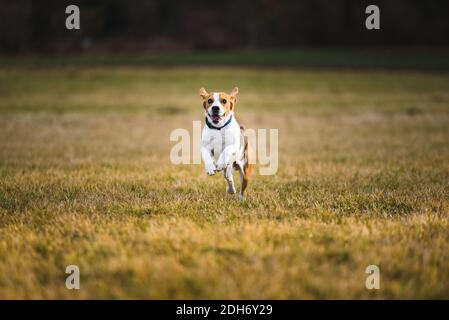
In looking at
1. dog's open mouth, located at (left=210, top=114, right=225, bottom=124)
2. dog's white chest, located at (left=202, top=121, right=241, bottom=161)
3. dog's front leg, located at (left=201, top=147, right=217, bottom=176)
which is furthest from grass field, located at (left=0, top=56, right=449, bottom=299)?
dog's open mouth, located at (left=210, top=114, right=225, bottom=124)

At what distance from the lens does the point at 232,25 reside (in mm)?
69750

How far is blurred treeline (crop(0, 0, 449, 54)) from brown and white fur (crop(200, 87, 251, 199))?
58.7 m

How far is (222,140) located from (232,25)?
66.2m

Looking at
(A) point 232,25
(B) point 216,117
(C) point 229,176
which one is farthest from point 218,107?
(A) point 232,25

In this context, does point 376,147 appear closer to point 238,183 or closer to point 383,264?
point 238,183

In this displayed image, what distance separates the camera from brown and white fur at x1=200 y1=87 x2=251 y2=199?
6.81 meters

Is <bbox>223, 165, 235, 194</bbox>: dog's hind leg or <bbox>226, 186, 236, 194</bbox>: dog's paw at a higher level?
<bbox>223, 165, 235, 194</bbox>: dog's hind leg

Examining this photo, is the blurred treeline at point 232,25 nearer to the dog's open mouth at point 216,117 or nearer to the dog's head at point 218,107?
the dog's head at point 218,107

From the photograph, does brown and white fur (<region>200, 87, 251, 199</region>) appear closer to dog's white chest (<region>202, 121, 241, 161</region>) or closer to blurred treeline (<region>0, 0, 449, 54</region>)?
dog's white chest (<region>202, 121, 241, 161</region>)

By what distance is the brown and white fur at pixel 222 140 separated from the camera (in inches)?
268

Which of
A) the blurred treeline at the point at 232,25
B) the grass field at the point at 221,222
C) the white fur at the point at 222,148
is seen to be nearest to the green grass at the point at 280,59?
the blurred treeline at the point at 232,25

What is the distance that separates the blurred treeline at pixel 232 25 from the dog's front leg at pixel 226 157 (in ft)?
194
